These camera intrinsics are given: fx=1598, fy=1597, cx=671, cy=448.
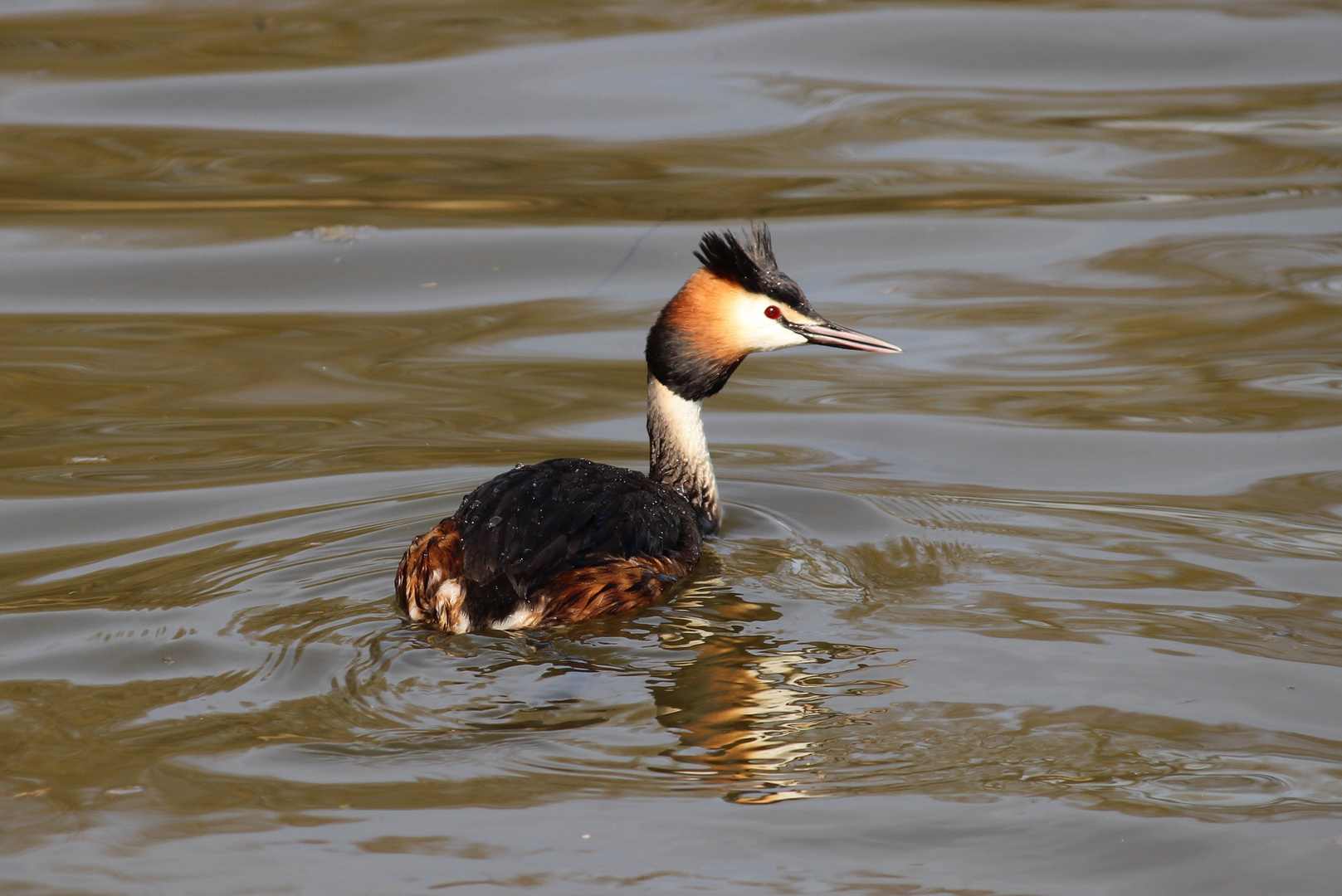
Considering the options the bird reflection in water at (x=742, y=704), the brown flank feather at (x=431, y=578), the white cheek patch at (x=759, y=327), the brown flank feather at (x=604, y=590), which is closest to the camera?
the bird reflection in water at (x=742, y=704)

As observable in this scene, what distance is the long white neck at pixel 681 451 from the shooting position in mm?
5535

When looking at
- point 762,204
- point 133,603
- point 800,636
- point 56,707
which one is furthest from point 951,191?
point 56,707

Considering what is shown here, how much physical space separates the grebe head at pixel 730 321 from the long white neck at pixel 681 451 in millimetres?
66

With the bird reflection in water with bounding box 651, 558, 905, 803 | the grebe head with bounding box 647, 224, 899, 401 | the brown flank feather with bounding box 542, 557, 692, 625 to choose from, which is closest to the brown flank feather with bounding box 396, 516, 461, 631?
the brown flank feather with bounding box 542, 557, 692, 625

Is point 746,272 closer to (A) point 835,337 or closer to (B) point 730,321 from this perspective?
(B) point 730,321

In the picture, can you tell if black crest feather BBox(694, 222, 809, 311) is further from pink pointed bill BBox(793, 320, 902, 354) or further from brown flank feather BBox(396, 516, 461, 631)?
brown flank feather BBox(396, 516, 461, 631)

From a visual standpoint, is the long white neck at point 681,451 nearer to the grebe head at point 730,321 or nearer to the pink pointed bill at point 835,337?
the grebe head at point 730,321

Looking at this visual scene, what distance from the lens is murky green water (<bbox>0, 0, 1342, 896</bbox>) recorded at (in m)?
3.44

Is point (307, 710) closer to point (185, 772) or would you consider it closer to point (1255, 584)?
point (185, 772)

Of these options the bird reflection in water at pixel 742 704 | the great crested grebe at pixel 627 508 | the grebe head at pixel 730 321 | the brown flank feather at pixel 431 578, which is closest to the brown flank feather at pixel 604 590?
the great crested grebe at pixel 627 508

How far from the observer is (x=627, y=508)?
16.0 feet

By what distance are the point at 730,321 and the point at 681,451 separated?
490 millimetres

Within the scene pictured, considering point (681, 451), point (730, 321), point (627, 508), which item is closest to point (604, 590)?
point (627, 508)

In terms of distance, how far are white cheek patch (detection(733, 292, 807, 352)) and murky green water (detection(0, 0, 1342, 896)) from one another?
1.80 ft
